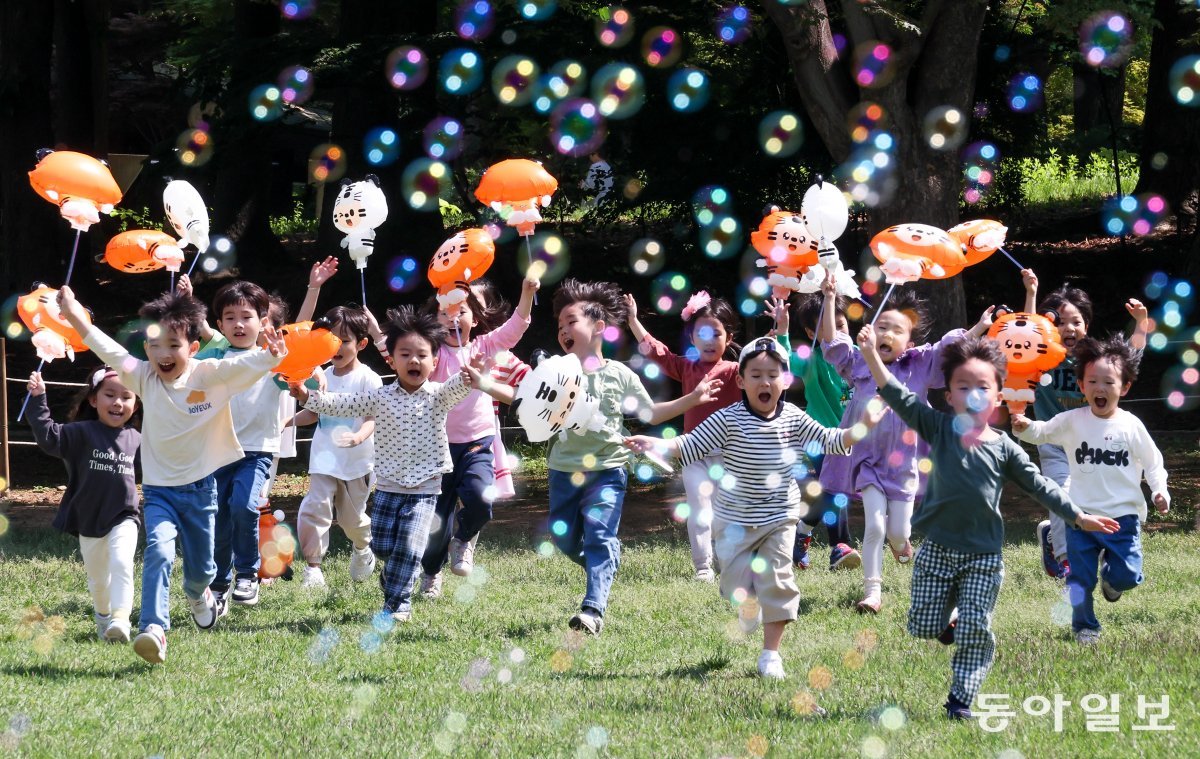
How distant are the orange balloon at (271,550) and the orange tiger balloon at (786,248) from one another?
3.13 m

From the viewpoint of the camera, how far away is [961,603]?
511 cm

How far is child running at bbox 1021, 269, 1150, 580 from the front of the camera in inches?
299

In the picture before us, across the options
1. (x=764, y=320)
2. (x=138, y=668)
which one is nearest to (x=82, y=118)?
(x=764, y=320)

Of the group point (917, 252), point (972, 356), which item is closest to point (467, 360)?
point (917, 252)

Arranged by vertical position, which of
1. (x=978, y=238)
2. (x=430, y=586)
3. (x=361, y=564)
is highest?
(x=978, y=238)

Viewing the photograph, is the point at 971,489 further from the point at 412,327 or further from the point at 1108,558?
the point at 412,327

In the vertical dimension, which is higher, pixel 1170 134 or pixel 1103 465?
pixel 1170 134

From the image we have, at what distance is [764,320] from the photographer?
693 inches

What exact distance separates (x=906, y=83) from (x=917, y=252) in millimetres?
6335

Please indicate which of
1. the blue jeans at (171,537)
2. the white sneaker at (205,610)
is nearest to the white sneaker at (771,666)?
the blue jeans at (171,537)

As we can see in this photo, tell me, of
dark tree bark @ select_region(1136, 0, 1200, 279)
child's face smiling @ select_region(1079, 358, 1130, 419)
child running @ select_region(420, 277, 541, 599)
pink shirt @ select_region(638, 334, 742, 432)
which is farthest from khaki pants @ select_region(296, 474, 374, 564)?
dark tree bark @ select_region(1136, 0, 1200, 279)

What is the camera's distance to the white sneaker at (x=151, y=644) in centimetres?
574

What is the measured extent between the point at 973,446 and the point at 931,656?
1235 mm

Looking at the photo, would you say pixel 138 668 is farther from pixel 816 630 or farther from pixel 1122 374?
pixel 1122 374
